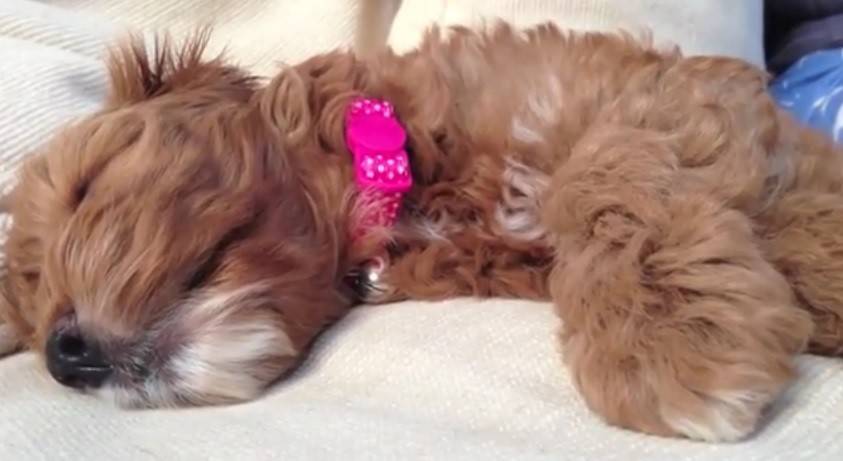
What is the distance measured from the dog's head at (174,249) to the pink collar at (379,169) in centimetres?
4

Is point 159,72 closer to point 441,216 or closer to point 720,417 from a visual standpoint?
point 441,216

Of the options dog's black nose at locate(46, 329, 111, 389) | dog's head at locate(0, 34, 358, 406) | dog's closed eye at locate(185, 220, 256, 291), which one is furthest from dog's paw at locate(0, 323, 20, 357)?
dog's closed eye at locate(185, 220, 256, 291)

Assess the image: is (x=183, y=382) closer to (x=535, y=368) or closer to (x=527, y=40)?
(x=535, y=368)

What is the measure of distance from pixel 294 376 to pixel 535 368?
0.32 metres

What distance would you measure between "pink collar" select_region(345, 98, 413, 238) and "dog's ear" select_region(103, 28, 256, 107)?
23 centimetres

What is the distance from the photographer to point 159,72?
5.32 ft

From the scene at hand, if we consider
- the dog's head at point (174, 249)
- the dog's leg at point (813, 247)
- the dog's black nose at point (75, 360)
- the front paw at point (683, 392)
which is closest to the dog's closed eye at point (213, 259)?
the dog's head at point (174, 249)

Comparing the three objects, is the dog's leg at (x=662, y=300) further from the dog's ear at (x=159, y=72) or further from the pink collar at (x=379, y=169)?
the dog's ear at (x=159, y=72)

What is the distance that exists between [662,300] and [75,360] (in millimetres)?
647

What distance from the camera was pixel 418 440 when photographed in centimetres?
108

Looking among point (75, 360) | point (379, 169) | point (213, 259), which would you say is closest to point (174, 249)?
point (213, 259)

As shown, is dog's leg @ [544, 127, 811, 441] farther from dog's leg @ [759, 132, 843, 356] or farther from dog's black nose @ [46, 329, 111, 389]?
dog's black nose @ [46, 329, 111, 389]

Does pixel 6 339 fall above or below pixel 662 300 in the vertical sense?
below

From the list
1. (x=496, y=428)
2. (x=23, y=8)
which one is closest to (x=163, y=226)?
(x=496, y=428)
